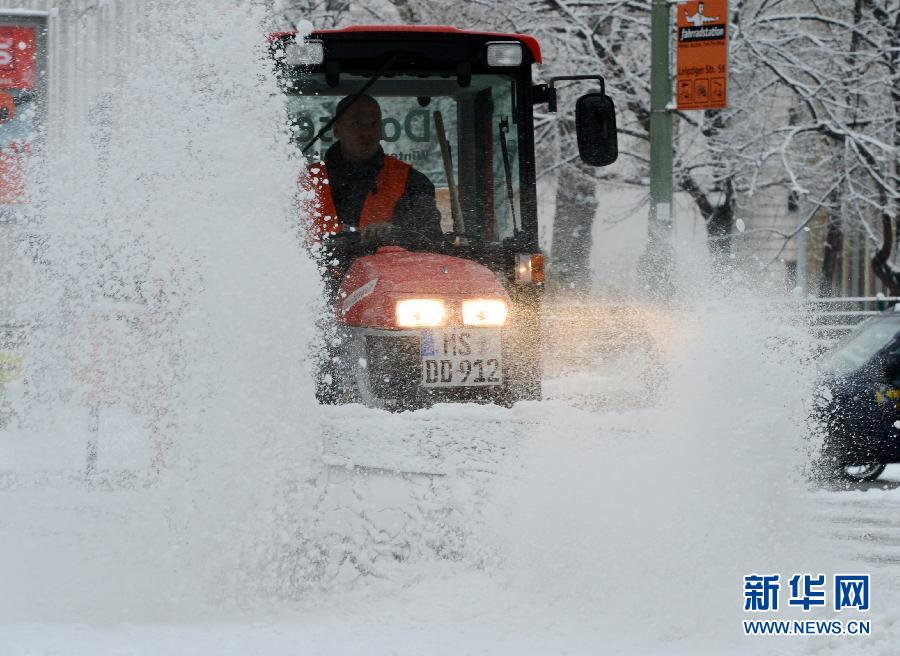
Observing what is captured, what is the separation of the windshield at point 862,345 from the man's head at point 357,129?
4783 millimetres

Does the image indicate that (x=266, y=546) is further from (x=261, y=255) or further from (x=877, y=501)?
(x=877, y=501)

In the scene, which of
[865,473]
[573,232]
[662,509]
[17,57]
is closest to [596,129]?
[662,509]

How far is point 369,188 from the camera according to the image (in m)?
6.46

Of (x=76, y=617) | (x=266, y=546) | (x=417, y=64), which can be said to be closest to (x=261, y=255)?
(x=266, y=546)

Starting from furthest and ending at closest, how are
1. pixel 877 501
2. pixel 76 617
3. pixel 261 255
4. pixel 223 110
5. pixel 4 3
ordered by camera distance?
pixel 4 3
pixel 877 501
pixel 223 110
pixel 261 255
pixel 76 617

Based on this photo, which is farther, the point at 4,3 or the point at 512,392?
the point at 4,3

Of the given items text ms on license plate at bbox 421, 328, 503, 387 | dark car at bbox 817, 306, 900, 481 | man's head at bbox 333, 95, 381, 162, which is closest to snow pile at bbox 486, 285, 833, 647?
text ms on license plate at bbox 421, 328, 503, 387

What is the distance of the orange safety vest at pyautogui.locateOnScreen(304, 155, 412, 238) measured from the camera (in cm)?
633

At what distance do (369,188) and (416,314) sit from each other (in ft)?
3.01

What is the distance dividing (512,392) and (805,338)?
131 centimetres

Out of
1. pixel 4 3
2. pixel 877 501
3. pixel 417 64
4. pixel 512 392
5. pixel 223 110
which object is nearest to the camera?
pixel 223 110

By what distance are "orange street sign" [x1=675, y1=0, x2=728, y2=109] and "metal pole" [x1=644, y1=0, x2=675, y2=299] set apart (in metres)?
0.15

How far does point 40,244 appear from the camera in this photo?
6258 millimetres

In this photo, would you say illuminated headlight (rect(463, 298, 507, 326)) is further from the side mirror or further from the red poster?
the red poster
